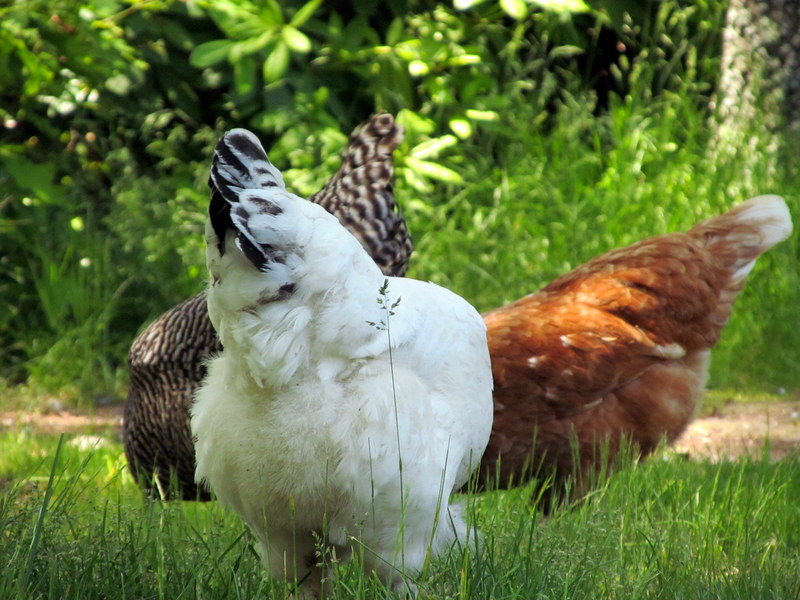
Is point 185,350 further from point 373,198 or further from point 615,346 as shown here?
point 615,346

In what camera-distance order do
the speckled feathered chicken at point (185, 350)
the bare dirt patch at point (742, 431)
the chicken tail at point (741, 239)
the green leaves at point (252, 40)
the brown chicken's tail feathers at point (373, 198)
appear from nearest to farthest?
the speckled feathered chicken at point (185, 350), the brown chicken's tail feathers at point (373, 198), the chicken tail at point (741, 239), the bare dirt patch at point (742, 431), the green leaves at point (252, 40)

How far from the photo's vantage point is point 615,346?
144 inches

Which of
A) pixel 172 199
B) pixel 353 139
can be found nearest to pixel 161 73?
pixel 172 199

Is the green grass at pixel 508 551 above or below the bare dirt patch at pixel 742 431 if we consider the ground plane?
above

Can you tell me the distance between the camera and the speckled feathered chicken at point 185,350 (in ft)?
11.4

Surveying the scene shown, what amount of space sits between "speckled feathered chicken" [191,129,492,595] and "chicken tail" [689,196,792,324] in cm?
198

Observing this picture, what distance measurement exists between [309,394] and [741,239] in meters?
2.44

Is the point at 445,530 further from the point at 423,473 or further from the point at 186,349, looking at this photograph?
the point at 186,349

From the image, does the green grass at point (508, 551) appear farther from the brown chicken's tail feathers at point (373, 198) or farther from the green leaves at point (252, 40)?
the green leaves at point (252, 40)

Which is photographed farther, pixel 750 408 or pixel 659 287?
pixel 750 408

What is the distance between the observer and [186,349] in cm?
350

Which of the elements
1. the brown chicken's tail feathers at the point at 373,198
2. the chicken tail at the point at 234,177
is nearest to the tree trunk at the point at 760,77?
the brown chicken's tail feathers at the point at 373,198

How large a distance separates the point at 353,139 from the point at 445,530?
6.79ft

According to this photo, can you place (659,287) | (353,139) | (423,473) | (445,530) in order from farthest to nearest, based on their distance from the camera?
(353,139) < (659,287) < (445,530) < (423,473)
